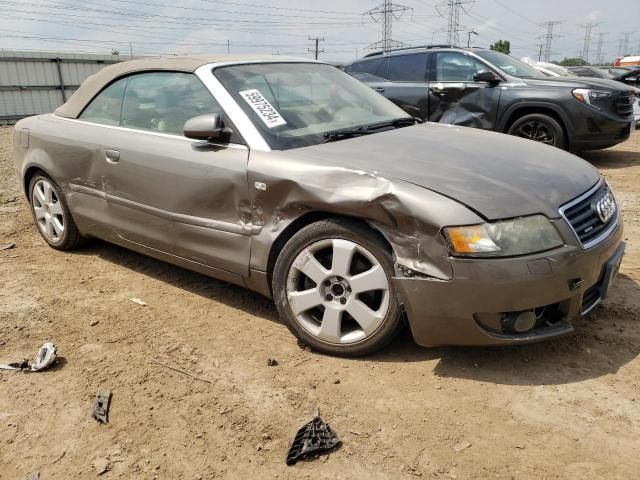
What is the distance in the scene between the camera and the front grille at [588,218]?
273cm

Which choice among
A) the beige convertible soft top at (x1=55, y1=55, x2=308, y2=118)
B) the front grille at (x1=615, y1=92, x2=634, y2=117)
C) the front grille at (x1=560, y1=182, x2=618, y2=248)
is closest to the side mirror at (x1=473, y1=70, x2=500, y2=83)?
the front grille at (x1=615, y1=92, x2=634, y2=117)

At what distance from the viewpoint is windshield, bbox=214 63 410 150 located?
10.9 feet

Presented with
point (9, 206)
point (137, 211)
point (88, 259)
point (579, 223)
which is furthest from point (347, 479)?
point (9, 206)

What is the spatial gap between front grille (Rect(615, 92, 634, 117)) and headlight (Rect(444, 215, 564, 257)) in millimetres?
6443

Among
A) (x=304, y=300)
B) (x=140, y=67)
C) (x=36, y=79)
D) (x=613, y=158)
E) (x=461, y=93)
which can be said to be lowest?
(x=36, y=79)

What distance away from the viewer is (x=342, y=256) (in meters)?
2.86

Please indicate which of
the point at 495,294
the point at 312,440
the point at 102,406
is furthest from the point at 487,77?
the point at 102,406

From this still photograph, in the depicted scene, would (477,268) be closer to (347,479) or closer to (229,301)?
(347,479)

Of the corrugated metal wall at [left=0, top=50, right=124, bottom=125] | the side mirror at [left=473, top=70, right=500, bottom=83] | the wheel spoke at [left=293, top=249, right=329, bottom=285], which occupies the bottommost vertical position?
the corrugated metal wall at [left=0, top=50, right=124, bottom=125]

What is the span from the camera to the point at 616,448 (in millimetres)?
2246

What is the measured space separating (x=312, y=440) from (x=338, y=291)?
0.82 metres

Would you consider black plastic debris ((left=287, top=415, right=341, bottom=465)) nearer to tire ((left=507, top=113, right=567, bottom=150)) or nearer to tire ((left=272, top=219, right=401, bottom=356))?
tire ((left=272, top=219, right=401, bottom=356))

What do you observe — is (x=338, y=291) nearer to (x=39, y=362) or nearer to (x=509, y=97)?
(x=39, y=362)

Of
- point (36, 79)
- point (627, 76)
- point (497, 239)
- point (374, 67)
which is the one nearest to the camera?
point (497, 239)
